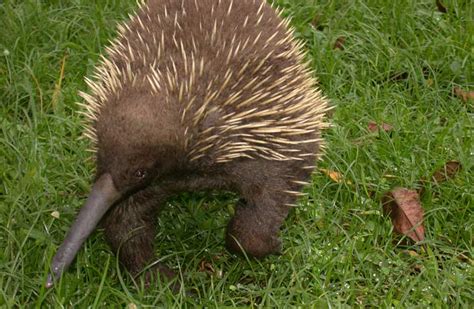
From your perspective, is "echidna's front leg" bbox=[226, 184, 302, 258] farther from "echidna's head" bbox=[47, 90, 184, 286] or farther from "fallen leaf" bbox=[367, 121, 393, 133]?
"fallen leaf" bbox=[367, 121, 393, 133]

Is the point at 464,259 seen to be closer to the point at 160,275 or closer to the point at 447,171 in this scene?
the point at 447,171

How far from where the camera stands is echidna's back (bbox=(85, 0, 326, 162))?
137 inches

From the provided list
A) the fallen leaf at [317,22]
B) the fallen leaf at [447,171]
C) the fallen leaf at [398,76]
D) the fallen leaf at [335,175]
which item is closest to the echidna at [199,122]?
the fallen leaf at [335,175]

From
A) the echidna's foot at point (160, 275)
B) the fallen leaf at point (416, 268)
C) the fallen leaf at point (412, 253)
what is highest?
the echidna's foot at point (160, 275)

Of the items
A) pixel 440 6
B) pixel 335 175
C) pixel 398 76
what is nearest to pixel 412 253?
pixel 335 175

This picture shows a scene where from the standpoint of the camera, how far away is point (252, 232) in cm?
386

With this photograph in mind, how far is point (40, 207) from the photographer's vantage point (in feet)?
13.8

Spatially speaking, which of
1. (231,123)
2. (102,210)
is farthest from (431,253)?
(102,210)

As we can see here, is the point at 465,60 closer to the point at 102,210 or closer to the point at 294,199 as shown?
the point at 294,199

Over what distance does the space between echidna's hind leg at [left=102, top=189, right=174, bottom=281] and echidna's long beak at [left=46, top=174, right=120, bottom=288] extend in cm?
40

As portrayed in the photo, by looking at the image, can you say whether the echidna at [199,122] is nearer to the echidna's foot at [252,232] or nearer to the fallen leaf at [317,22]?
the echidna's foot at [252,232]

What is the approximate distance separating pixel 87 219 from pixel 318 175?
1.55 meters

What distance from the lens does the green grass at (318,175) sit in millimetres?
3910

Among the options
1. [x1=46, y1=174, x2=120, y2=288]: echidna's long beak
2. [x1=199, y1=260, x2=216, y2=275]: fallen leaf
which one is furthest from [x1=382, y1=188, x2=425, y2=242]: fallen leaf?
[x1=46, y1=174, x2=120, y2=288]: echidna's long beak
